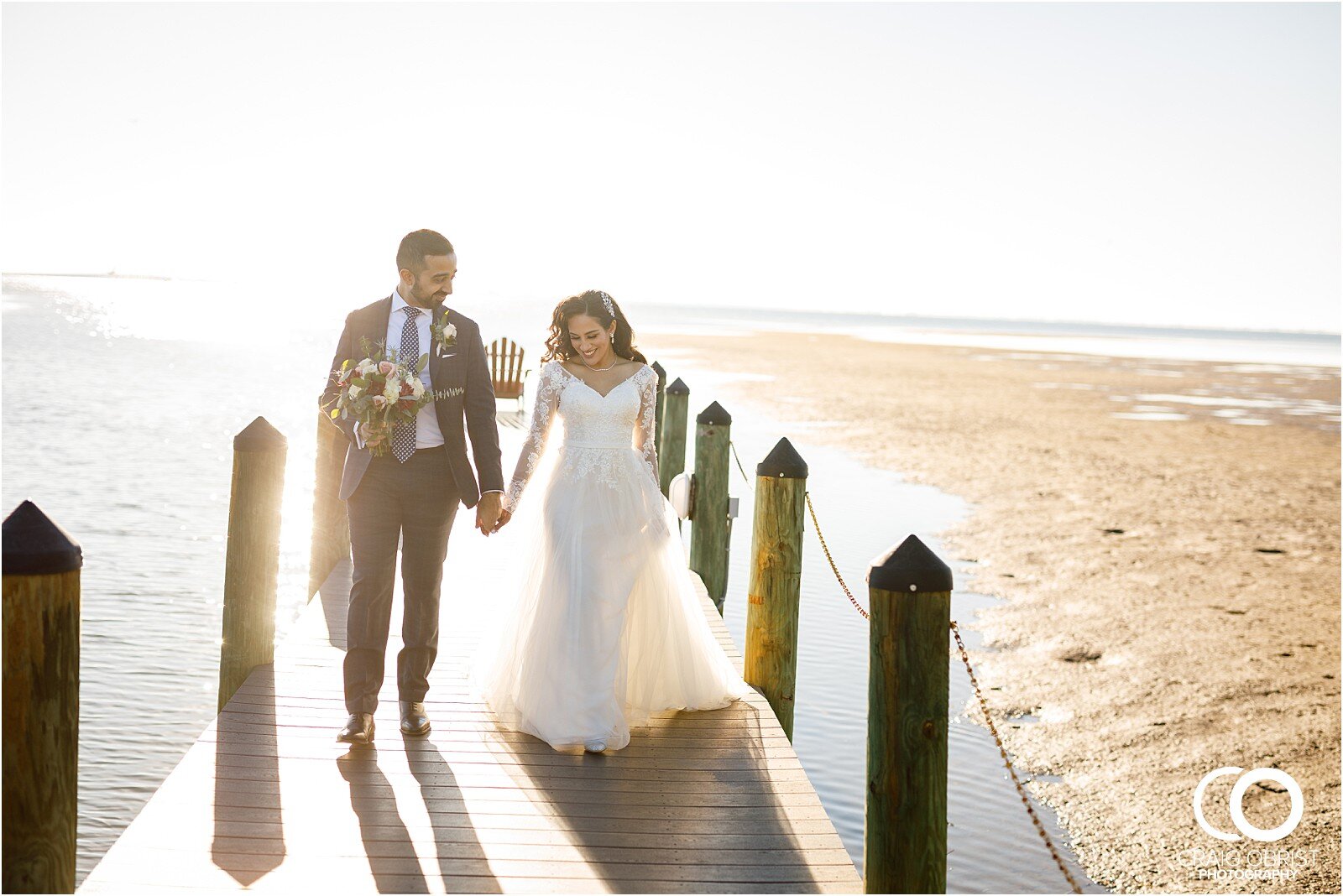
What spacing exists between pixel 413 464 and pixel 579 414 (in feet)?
3.01

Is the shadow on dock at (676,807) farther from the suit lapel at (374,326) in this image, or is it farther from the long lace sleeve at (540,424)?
the suit lapel at (374,326)

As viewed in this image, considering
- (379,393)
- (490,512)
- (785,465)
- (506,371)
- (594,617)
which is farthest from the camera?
(506,371)

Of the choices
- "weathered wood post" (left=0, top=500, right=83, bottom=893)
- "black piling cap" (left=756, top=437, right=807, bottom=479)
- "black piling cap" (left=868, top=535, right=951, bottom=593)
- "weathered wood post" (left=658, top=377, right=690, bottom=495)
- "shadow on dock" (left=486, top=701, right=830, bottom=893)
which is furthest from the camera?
"weathered wood post" (left=658, top=377, right=690, bottom=495)

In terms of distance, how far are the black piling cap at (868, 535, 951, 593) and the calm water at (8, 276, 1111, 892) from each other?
11.3 feet

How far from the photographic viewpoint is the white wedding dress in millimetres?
5230

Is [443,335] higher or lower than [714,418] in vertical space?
higher

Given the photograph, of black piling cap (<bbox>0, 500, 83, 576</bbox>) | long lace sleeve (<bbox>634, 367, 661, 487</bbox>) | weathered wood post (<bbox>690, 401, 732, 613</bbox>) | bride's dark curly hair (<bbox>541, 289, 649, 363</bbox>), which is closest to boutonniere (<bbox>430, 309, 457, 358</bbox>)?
bride's dark curly hair (<bbox>541, 289, 649, 363</bbox>)

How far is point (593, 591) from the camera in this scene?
208 inches

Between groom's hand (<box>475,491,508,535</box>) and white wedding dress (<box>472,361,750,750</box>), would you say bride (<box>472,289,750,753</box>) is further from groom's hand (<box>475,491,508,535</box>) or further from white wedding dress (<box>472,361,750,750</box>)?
groom's hand (<box>475,491,508,535</box>)

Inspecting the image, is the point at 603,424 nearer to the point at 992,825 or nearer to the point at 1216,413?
the point at 992,825

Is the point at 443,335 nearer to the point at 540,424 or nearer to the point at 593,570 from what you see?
the point at 540,424

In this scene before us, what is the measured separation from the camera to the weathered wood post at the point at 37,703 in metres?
3.31

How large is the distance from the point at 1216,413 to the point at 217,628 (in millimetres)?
29653

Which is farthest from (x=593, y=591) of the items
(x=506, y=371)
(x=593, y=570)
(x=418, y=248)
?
(x=506, y=371)
